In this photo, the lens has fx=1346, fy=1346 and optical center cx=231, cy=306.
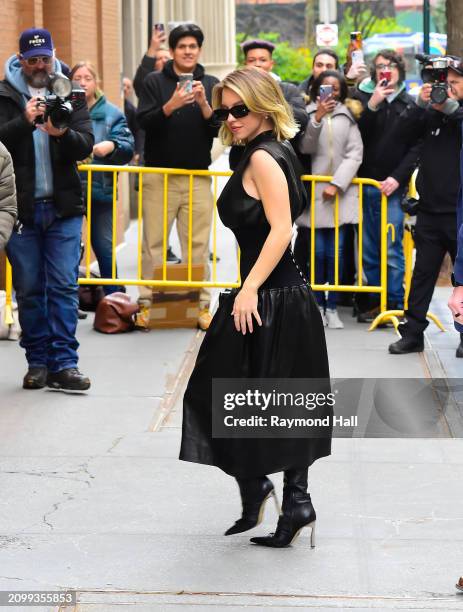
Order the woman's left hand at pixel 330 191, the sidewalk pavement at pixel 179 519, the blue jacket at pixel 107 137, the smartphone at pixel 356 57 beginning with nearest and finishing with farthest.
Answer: the sidewalk pavement at pixel 179 519, the woman's left hand at pixel 330 191, the blue jacket at pixel 107 137, the smartphone at pixel 356 57

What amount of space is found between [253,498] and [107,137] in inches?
234

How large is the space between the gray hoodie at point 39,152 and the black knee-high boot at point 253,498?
3.22m

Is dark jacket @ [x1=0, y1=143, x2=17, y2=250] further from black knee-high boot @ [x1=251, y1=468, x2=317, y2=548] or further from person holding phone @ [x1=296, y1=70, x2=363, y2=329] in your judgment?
person holding phone @ [x1=296, y1=70, x2=363, y2=329]

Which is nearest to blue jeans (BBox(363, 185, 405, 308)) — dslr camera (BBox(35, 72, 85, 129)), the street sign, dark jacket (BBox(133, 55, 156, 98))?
dslr camera (BBox(35, 72, 85, 129))

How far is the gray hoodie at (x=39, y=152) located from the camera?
8.18m

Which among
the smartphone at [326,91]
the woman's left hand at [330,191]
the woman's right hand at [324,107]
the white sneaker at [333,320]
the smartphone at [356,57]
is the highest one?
the smartphone at [356,57]

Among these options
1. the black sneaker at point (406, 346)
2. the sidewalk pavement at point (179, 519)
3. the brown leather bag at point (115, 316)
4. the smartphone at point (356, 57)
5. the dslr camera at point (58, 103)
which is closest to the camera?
the sidewalk pavement at point (179, 519)

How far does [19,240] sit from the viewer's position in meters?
8.30

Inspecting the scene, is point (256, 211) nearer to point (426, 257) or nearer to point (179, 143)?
point (426, 257)

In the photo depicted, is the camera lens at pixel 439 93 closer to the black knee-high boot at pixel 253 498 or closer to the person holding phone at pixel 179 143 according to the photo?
the person holding phone at pixel 179 143

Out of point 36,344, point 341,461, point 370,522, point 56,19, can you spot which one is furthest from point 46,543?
point 56,19

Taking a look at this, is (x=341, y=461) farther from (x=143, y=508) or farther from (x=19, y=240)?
(x=19, y=240)

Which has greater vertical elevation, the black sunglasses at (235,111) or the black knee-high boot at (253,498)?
the black sunglasses at (235,111)

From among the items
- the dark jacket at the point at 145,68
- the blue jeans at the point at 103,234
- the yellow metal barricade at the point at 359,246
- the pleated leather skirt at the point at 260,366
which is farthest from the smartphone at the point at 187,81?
the pleated leather skirt at the point at 260,366
